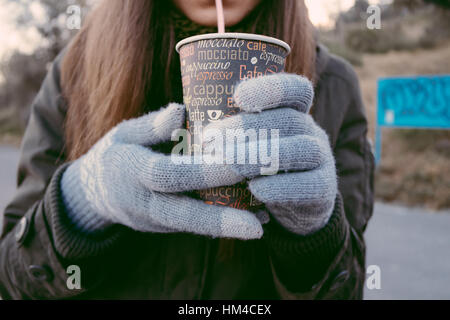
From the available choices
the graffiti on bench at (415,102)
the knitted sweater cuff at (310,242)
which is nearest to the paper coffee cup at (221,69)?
the knitted sweater cuff at (310,242)

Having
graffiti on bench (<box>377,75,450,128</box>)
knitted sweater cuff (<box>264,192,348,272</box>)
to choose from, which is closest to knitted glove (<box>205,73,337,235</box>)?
knitted sweater cuff (<box>264,192,348,272</box>)

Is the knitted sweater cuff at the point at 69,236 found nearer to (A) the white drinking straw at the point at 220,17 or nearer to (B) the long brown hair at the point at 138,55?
(B) the long brown hair at the point at 138,55

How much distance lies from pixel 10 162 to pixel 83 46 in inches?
376

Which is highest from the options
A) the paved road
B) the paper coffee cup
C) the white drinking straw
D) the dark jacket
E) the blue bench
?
the blue bench

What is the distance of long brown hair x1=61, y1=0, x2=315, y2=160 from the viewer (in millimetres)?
1103

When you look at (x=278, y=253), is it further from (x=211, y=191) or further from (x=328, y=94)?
(x=328, y=94)

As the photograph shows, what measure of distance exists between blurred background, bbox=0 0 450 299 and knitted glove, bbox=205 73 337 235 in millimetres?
861

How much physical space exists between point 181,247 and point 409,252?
3.43m

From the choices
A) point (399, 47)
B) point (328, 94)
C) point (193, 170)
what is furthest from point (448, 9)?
point (193, 170)

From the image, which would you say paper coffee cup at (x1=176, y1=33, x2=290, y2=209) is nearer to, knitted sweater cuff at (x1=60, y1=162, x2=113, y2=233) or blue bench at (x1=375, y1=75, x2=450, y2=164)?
knitted sweater cuff at (x1=60, y1=162, x2=113, y2=233)

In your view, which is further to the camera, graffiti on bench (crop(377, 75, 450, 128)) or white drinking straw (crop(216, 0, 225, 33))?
graffiti on bench (crop(377, 75, 450, 128))

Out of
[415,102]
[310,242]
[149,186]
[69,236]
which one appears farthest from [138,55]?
[415,102]

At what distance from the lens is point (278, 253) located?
101 cm

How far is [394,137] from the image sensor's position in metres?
8.44
